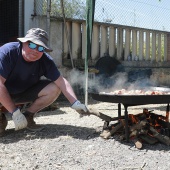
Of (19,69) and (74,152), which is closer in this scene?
(74,152)

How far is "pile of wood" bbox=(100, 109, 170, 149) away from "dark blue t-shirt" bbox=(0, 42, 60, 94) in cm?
109

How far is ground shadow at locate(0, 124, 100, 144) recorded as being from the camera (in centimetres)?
387

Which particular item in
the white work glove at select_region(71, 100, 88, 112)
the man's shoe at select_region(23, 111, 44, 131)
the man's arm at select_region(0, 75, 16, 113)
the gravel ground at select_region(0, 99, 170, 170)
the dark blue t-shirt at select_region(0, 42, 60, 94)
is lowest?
the gravel ground at select_region(0, 99, 170, 170)

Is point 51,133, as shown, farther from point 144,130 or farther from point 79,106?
point 144,130

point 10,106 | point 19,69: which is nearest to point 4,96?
point 10,106

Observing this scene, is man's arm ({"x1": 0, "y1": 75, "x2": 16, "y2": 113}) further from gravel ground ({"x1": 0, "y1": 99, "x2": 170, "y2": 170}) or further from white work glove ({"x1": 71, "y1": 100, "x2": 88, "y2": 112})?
white work glove ({"x1": 71, "y1": 100, "x2": 88, "y2": 112})

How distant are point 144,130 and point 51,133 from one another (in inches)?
51.3

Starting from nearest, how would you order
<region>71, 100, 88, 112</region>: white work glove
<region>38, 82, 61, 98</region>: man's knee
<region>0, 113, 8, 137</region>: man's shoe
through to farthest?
1. <region>71, 100, 88, 112</region>: white work glove
2. <region>0, 113, 8, 137</region>: man's shoe
3. <region>38, 82, 61, 98</region>: man's knee

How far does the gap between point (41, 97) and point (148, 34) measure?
7.27 metres

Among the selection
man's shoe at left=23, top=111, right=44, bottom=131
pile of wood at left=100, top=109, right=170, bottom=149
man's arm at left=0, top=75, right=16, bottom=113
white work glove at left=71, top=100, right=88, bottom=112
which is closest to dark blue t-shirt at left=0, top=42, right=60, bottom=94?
man's arm at left=0, top=75, right=16, bottom=113

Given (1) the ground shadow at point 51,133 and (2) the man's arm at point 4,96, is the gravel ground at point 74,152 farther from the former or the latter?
(2) the man's arm at point 4,96

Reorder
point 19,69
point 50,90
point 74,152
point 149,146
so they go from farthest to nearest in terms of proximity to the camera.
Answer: point 50,90 < point 19,69 < point 149,146 < point 74,152

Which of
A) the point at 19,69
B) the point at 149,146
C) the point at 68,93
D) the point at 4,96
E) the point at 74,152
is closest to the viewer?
the point at 74,152

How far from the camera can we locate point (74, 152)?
3.29 m
